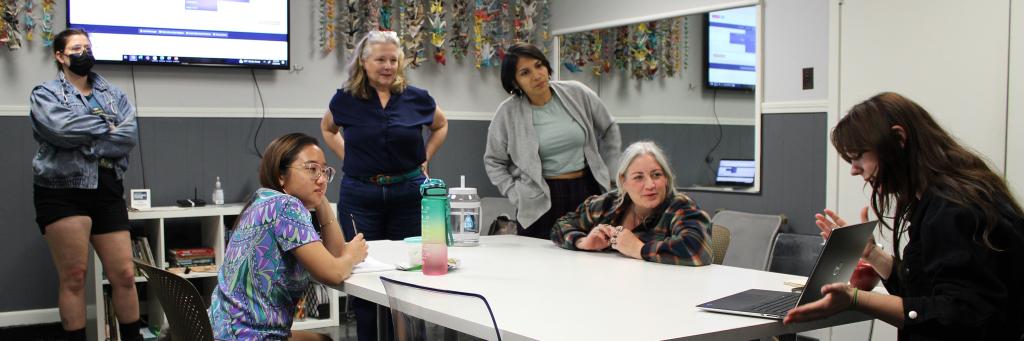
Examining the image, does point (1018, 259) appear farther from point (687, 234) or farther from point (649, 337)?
point (687, 234)

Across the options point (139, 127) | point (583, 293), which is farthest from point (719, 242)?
point (139, 127)

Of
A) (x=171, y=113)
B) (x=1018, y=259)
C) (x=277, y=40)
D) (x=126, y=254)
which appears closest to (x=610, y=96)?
(x=277, y=40)

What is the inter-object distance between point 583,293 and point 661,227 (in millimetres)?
674

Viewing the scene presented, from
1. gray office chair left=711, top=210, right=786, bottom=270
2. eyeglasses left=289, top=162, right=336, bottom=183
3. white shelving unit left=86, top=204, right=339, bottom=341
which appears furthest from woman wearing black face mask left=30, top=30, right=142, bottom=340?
gray office chair left=711, top=210, right=786, bottom=270

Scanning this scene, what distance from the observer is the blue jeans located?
11.1 ft

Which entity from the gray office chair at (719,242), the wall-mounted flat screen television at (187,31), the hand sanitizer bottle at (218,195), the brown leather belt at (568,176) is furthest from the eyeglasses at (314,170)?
the wall-mounted flat screen television at (187,31)

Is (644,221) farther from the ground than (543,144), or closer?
closer

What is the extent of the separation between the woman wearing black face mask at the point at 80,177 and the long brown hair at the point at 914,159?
9.98ft

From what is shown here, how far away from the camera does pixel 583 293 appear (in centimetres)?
210

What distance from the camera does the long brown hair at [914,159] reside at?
1.75 meters

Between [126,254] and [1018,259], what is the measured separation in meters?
3.41

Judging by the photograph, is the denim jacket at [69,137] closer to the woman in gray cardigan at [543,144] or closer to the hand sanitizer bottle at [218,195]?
the hand sanitizer bottle at [218,195]

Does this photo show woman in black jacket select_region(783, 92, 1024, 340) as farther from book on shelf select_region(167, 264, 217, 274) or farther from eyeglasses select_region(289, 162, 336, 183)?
book on shelf select_region(167, 264, 217, 274)

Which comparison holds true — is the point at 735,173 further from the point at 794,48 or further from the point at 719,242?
the point at 719,242
